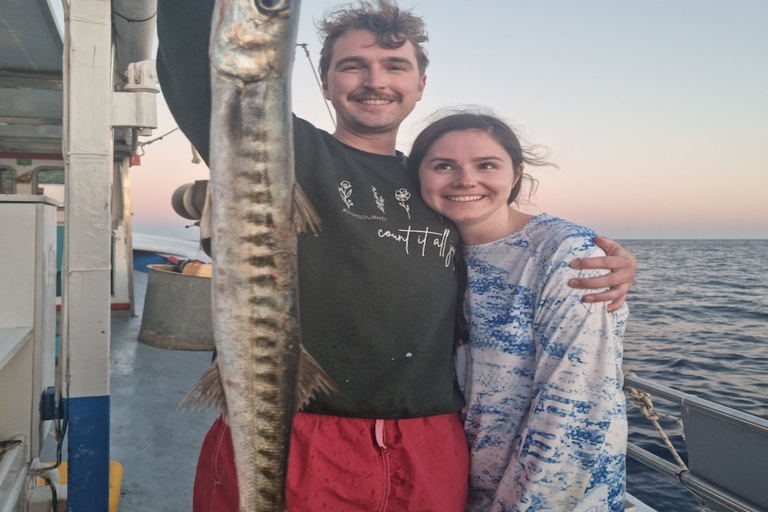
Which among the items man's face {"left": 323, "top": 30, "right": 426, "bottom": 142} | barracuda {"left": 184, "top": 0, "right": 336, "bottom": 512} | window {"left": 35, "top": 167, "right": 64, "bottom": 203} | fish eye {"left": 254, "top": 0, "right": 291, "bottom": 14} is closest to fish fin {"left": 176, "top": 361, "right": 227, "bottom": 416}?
barracuda {"left": 184, "top": 0, "right": 336, "bottom": 512}

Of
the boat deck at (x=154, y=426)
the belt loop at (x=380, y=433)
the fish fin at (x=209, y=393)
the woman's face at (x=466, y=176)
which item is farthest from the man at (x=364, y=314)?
the boat deck at (x=154, y=426)

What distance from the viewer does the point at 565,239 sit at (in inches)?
94.0

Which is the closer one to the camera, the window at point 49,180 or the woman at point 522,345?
the woman at point 522,345

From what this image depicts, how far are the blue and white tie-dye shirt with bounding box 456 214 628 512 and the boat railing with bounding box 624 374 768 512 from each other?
0.92 meters

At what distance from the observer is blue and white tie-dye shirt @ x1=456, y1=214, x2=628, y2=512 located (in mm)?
2180

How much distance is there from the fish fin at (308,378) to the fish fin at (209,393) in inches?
10.7

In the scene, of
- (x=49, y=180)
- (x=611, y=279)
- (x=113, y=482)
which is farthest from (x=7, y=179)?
(x=611, y=279)

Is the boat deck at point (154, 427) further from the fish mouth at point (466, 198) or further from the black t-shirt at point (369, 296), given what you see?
the fish mouth at point (466, 198)

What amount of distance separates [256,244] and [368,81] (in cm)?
108

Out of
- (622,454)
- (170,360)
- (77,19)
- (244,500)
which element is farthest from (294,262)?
(170,360)

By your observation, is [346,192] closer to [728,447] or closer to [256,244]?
[256,244]

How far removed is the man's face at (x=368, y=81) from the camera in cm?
263

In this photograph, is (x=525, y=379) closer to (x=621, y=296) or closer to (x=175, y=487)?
(x=621, y=296)

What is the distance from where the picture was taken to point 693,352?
15.4m
